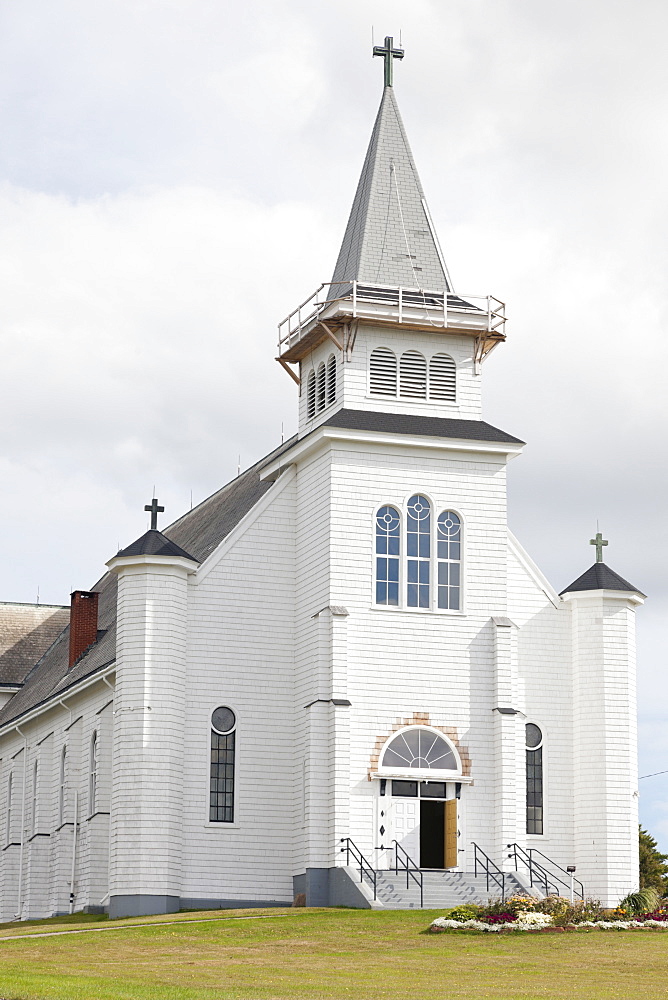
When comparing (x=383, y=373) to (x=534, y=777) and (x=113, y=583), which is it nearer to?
(x=534, y=777)

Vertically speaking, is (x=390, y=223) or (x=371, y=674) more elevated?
(x=390, y=223)

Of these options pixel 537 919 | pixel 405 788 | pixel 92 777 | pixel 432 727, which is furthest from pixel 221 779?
pixel 537 919

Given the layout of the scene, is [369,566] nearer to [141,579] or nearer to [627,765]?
[141,579]

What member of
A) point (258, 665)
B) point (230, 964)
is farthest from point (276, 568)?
A: point (230, 964)

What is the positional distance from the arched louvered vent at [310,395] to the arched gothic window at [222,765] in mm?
9338

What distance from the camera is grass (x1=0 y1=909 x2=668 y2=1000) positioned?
26188mm

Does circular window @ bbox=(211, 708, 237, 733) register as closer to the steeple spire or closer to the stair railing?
the stair railing

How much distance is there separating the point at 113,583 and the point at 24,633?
8.36 metres

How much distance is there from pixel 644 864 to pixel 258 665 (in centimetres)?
3314

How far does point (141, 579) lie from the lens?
149ft

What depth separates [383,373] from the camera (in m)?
47.9

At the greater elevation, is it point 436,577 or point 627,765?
point 436,577

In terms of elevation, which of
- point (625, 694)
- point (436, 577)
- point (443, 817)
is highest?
point (436, 577)

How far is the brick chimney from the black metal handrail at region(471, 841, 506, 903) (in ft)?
56.5
